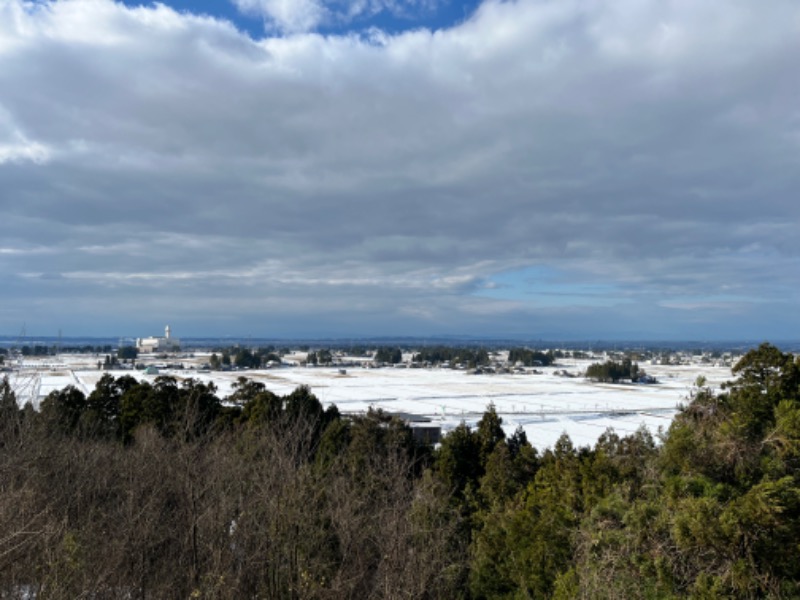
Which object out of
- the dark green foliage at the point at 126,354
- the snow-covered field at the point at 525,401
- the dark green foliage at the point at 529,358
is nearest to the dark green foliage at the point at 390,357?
the dark green foliage at the point at 529,358

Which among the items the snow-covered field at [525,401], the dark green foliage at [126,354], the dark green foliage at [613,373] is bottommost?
the snow-covered field at [525,401]

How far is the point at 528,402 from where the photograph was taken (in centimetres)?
5175

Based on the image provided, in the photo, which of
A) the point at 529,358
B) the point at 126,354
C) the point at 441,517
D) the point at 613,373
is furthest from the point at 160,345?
the point at 441,517

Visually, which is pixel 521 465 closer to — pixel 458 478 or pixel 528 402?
pixel 458 478

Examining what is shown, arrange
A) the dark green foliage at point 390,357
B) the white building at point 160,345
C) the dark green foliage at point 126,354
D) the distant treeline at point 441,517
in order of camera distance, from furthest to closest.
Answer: the white building at point 160,345, the dark green foliage at point 390,357, the dark green foliage at point 126,354, the distant treeline at point 441,517

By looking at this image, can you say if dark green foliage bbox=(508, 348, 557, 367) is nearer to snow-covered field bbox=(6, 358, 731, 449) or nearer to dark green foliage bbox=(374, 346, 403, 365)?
dark green foliage bbox=(374, 346, 403, 365)

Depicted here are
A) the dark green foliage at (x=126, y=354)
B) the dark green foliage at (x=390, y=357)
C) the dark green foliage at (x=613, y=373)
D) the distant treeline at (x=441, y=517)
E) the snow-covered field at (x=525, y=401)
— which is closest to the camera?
the distant treeline at (x=441, y=517)

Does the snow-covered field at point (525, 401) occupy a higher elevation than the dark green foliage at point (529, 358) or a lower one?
lower

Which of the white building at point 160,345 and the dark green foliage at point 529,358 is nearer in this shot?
the dark green foliage at point 529,358

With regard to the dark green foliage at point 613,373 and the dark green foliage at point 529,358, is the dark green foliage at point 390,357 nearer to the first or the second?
the dark green foliage at point 529,358

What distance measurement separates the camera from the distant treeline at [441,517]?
7.82m

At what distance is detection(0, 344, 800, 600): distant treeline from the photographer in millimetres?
7824

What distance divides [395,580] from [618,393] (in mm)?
57366

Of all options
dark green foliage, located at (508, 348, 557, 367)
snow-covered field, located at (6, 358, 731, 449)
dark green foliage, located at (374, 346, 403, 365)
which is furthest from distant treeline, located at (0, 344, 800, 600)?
dark green foliage, located at (508, 348, 557, 367)
